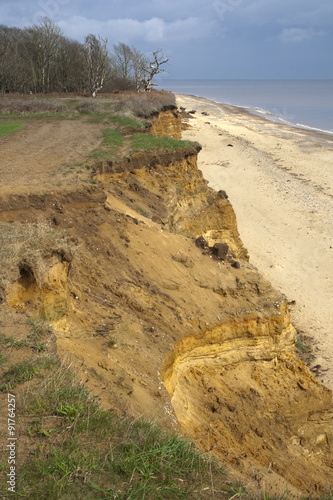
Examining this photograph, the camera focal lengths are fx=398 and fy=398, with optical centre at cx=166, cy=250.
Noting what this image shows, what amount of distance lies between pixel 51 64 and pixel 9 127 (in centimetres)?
2609

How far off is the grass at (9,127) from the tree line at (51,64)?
673 inches

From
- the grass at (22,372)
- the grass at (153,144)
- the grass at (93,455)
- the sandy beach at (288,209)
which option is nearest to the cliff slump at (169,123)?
the sandy beach at (288,209)

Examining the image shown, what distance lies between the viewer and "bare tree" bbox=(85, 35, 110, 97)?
39938mm

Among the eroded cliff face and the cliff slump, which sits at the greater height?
the cliff slump

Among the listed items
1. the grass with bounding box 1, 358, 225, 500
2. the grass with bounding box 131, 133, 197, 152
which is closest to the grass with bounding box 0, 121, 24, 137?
the grass with bounding box 131, 133, 197, 152

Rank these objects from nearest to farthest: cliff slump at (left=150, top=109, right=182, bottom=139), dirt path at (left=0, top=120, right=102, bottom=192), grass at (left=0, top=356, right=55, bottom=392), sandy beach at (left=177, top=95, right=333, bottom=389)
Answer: grass at (left=0, top=356, right=55, bottom=392) → dirt path at (left=0, top=120, right=102, bottom=192) → sandy beach at (left=177, top=95, right=333, bottom=389) → cliff slump at (left=150, top=109, right=182, bottom=139)

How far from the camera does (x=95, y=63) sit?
135 feet

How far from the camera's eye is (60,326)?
6.50 m

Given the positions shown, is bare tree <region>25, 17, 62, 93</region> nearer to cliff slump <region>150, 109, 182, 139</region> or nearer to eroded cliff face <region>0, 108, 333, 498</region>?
cliff slump <region>150, 109, 182, 139</region>

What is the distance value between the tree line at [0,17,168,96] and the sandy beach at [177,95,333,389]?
36.4ft

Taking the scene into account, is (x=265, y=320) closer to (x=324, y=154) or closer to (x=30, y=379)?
(x=30, y=379)

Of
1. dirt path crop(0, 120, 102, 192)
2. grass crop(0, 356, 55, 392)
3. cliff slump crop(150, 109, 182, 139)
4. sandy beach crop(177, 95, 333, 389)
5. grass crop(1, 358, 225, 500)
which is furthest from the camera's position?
cliff slump crop(150, 109, 182, 139)

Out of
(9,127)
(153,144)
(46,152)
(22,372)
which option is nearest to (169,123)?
(9,127)

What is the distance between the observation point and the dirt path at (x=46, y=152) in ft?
38.4
